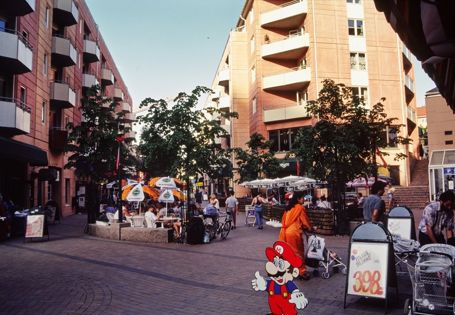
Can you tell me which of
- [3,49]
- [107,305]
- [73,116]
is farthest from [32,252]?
[73,116]

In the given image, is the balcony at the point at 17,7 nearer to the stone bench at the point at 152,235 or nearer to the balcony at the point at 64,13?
the balcony at the point at 64,13

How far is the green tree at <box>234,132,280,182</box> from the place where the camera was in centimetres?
3325

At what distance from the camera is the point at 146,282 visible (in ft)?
27.1

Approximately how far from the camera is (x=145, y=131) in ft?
55.5

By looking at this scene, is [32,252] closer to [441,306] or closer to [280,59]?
[441,306]

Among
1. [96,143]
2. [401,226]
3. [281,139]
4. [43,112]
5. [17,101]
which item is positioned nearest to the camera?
[401,226]

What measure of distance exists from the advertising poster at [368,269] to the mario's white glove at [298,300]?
2.74m

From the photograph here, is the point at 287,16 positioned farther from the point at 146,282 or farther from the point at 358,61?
the point at 146,282

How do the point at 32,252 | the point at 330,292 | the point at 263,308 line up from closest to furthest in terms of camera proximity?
the point at 263,308 < the point at 330,292 < the point at 32,252

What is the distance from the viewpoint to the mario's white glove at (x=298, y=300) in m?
3.82

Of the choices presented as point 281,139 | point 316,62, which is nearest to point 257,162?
point 281,139

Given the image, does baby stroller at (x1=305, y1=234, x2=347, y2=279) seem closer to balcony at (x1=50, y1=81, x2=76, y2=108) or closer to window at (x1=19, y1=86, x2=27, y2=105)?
window at (x1=19, y1=86, x2=27, y2=105)

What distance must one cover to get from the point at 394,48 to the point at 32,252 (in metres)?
34.2

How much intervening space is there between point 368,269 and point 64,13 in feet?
91.7
